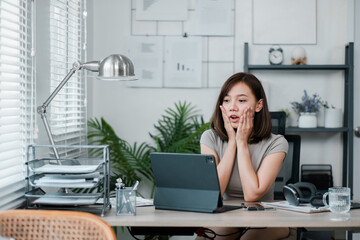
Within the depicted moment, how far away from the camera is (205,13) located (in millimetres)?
4184

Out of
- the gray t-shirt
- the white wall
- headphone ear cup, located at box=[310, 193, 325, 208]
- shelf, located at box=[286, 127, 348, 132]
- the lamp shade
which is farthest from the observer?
the white wall

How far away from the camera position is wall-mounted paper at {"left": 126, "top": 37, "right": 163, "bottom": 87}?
418cm

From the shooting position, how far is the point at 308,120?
159 inches

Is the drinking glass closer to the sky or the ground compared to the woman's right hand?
closer to the ground

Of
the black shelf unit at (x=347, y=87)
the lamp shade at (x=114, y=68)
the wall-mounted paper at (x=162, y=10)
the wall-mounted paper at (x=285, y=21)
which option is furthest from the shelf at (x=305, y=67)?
the lamp shade at (x=114, y=68)

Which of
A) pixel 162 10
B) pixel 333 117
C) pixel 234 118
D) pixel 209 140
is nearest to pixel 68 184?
pixel 209 140

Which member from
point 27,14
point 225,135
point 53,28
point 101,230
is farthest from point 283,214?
point 53,28

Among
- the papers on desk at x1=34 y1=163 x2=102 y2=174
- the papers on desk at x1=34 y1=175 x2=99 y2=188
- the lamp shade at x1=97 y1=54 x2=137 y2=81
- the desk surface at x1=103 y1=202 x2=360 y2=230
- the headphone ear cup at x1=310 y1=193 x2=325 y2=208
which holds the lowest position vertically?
the desk surface at x1=103 y1=202 x2=360 y2=230

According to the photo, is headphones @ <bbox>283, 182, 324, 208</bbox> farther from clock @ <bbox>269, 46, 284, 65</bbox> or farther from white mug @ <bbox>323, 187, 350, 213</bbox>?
clock @ <bbox>269, 46, 284, 65</bbox>

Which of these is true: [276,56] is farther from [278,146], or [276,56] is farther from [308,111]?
[278,146]

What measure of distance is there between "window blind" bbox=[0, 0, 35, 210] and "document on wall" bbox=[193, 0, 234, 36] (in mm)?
1925

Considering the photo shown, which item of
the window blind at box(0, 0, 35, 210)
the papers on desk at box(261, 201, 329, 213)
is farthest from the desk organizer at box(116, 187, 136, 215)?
the papers on desk at box(261, 201, 329, 213)

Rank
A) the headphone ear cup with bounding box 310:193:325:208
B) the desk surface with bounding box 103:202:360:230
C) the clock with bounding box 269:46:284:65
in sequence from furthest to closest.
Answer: the clock with bounding box 269:46:284:65
the headphone ear cup with bounding box 310:193:325:208
the desk surface with bounding box 103:202:360:230

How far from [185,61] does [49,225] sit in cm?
285
